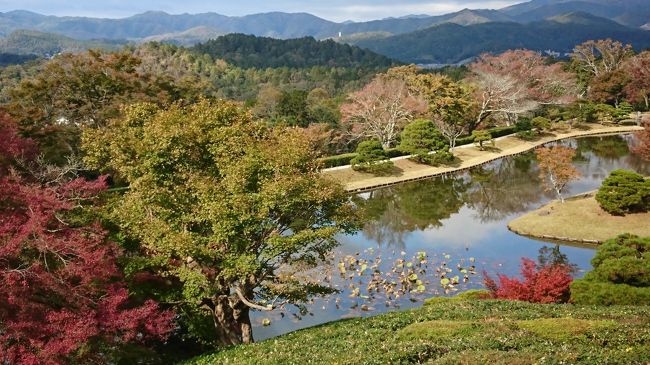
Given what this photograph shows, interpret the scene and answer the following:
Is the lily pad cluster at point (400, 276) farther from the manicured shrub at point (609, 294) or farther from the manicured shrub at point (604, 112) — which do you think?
the manicured shrub at point (604, 112)

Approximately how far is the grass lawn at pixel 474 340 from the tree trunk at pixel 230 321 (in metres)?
2.47

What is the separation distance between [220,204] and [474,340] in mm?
6329

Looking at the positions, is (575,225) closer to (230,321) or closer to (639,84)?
(230,321)

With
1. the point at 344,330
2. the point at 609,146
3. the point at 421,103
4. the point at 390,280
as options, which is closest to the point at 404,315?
the point at 344,330

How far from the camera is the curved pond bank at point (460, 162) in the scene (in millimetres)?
38116

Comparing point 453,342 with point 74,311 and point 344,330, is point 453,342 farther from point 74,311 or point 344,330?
point 74,311

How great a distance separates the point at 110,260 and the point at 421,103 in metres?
38.3

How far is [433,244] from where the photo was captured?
85.7ft

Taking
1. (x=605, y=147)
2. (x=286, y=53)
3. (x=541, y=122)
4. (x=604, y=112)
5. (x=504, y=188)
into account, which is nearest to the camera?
(x=504, y=188)

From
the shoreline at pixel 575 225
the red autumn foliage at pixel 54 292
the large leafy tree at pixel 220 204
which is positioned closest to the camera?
the red autumn foliage at pixel 54 292

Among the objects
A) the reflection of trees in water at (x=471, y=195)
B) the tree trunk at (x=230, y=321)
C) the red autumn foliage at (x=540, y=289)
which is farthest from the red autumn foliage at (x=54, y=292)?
the reflection of trees in water at (x=471, y=195)

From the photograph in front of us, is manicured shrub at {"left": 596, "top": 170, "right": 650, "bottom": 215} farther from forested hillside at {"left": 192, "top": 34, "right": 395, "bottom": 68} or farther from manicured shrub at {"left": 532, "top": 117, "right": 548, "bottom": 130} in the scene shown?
forested hillside at {"left": 192, "top": 34, "right": 395, "bottom": 68}

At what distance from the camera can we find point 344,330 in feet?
39.4

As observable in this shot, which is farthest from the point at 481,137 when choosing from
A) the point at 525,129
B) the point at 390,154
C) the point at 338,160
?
the point at 338,160
